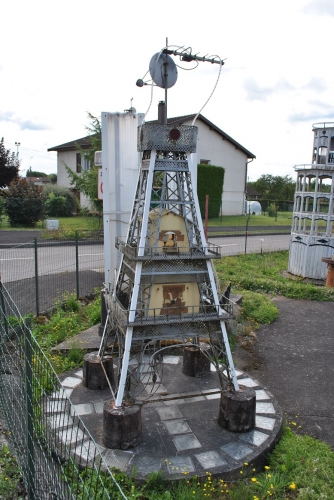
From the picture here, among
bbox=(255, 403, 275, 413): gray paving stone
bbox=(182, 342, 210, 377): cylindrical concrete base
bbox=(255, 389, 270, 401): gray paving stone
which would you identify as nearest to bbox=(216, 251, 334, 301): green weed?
bbox=(182, 342, 210, 377): cylindrical concrete base

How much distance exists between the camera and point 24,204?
89.2 ft

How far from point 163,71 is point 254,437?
16.5 ft

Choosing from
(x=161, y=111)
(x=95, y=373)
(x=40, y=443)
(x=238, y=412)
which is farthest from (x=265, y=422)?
(x=161, y=111)

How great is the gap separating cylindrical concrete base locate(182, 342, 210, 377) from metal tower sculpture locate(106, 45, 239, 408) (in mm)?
1242

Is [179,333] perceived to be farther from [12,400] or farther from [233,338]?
[233,338]

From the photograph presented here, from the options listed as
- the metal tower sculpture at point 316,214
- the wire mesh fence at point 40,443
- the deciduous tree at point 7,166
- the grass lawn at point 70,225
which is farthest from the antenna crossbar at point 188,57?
the deciduous tree at point 7,166

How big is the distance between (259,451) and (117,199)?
5033mm

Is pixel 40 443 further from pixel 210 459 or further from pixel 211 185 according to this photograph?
pixel 211 185

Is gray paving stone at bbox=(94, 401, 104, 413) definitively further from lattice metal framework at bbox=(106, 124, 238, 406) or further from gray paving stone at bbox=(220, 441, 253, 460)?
gray paving stone at bbox=(220, 441, 253, 460)

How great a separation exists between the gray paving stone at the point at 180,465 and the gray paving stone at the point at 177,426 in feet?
1.77

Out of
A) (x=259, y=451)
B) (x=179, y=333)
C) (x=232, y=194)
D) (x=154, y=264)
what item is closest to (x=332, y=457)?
(x=259, y=451)

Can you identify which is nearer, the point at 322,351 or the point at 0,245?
the point at 322,351

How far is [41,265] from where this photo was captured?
49.9 feet

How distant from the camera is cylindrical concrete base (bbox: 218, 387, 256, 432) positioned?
536 cm
